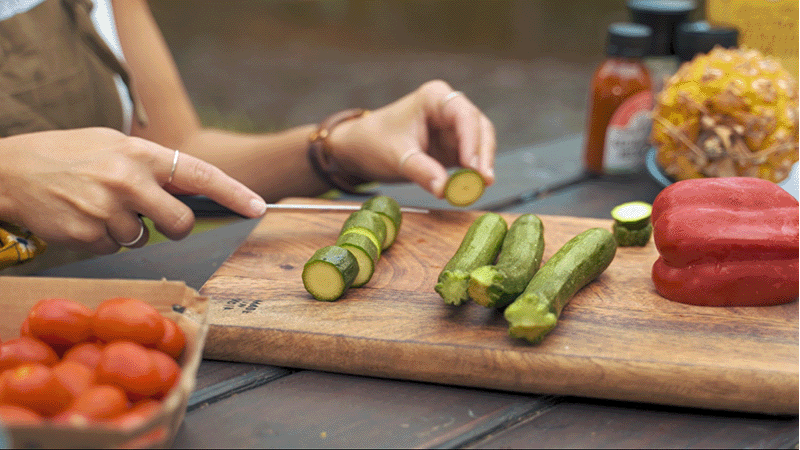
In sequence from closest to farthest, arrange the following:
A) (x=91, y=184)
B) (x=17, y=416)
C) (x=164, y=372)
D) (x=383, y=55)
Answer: (x=17, y=416) → (x=164, y=372) → (x=91, y=184) → (x=383, y=55)

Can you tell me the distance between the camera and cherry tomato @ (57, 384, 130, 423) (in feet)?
3.49

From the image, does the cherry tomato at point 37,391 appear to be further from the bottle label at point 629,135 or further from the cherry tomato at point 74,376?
the bottle label at point 629,135

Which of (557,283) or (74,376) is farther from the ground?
(74,376)

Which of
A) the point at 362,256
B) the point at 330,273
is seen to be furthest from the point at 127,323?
the point at 362,256

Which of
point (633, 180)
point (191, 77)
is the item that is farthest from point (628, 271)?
point (191, 77)

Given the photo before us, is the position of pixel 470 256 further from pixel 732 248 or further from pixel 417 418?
pixel 732 248

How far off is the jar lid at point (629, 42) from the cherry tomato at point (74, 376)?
2.46m

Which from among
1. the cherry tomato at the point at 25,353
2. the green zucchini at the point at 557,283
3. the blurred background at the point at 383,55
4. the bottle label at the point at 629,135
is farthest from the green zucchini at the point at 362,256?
the blurred background at the point at 383,55

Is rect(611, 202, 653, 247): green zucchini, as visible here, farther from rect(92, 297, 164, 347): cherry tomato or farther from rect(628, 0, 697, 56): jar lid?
rect(92, 297, 164, 347): cherry tomato

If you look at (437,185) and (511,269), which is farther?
(437,185)

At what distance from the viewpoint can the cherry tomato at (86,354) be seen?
4.02ft

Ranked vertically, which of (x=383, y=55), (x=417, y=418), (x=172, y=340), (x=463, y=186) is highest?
(x=172, y=340)

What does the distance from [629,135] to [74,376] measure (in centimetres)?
245

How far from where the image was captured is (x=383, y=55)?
1041cm
